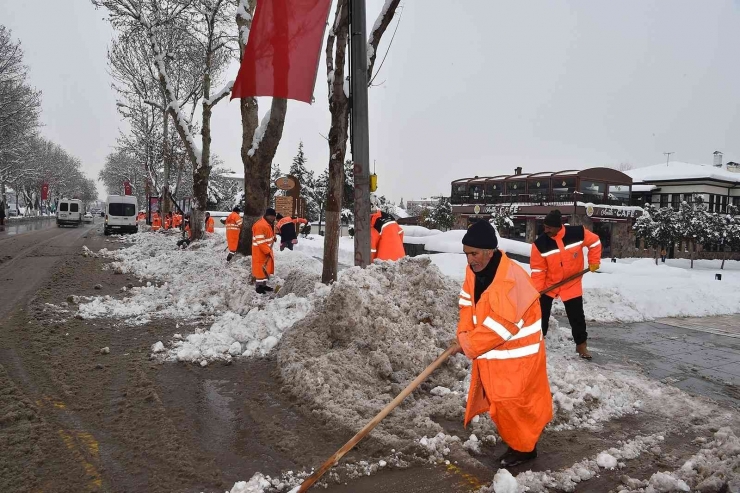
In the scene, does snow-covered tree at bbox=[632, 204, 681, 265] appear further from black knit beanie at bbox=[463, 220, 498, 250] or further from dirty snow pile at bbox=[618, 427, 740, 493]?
black knit beanie at bbox=[463, 220, 498, 250]

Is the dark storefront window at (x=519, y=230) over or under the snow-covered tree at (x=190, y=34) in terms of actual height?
under

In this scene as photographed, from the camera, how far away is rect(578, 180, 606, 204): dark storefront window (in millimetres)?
34625

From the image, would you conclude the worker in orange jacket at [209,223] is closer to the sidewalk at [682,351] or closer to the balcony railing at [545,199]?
the sidewalk at [682,351]

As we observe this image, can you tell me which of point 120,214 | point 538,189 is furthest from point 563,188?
point 120,214

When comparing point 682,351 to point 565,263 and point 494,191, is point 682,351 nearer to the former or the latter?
point 565,263

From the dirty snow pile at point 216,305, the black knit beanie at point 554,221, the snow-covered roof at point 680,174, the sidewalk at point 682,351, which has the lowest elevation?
the sidewalk at point 682,351

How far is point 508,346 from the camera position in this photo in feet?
10.7

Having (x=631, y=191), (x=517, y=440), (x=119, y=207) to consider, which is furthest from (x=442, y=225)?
(x=517, y=440)

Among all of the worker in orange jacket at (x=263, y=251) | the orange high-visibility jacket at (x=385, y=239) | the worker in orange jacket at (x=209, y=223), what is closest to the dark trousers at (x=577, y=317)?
the orange high-visibility jacket at (x=385, y=239)

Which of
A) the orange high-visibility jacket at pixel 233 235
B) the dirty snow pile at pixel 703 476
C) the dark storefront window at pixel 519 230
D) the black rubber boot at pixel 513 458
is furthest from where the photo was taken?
the dark storefront window at pixel 519 230

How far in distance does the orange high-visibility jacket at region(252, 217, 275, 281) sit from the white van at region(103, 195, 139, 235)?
2617 cm

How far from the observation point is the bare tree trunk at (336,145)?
774 cm

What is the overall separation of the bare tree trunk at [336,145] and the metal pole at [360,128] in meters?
0.54

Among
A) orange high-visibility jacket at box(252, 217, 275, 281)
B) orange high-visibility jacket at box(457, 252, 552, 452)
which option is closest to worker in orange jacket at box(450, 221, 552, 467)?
orange high-visibility jacket at box(457, 252, 552, 452)
